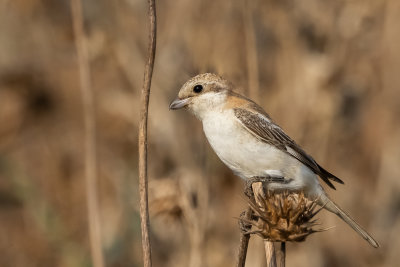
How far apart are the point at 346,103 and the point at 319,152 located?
2.34 feet

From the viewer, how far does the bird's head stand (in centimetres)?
398

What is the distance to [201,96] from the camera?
398 cm

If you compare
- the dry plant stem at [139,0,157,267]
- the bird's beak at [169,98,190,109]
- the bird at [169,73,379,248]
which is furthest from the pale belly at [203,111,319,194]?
the dry plant stem at [139,0,157,267]

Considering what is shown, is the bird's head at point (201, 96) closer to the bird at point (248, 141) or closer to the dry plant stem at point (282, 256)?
the bird at point (248, 141)

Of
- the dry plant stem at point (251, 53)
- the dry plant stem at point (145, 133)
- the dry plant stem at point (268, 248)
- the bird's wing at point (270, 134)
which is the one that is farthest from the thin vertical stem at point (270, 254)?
the dry plant stem at point (251, 53)

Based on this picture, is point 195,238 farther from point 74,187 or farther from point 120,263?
point 74,187

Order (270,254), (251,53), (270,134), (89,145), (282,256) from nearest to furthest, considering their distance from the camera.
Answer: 1. (282,256)
2. (270,254)
3. (89,145)
4. (270,134)
5. (251,53)

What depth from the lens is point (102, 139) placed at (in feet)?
24.5

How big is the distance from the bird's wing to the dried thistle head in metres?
0.96

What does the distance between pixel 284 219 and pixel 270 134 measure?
1141 mm

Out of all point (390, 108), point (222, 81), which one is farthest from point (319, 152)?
point (390, 108)

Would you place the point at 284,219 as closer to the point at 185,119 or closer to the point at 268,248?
the point at 268,248

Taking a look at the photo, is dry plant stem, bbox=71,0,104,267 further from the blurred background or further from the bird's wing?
the bird's wing

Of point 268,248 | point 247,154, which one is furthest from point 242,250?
point 247,154
